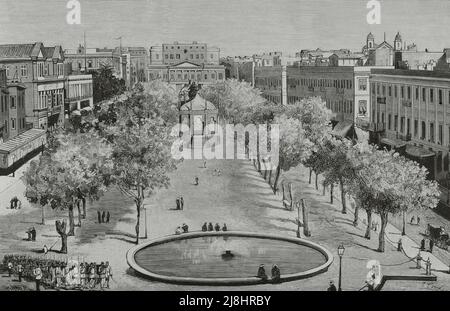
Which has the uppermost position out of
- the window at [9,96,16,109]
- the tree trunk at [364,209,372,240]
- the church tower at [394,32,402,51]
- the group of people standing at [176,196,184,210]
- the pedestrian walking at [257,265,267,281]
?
the church tower at [394,32,402,51]

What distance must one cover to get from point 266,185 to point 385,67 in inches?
220

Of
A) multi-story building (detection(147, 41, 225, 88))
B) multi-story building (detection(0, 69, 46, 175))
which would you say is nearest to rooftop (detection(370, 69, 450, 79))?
multi-story building (detection(147, 41, 225, 88))

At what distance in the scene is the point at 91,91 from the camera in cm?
2466

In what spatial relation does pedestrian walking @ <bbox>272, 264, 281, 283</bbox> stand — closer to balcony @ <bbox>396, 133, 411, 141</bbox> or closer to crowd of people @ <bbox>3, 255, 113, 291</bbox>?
crowd of people @ <bbox>3, 255, 113, 291</bbox>

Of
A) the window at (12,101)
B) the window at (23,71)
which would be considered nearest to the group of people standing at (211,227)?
the window at (12,101)

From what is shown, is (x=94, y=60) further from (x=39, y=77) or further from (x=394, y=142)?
(x=394, y=142)

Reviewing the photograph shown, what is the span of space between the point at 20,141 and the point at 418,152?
11.5 m

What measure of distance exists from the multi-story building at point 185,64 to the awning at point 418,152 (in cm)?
605

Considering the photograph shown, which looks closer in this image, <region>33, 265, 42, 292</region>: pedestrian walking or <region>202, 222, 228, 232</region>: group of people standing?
<region>33, 265, 42, 292</region>: pedestrian walking

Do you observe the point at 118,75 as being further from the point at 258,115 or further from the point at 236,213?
the point at 236,213

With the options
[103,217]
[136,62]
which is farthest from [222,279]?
[136,62]

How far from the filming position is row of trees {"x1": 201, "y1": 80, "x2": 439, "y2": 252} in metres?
20.2

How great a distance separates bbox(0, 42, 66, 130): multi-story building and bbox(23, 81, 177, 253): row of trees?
1444mm
